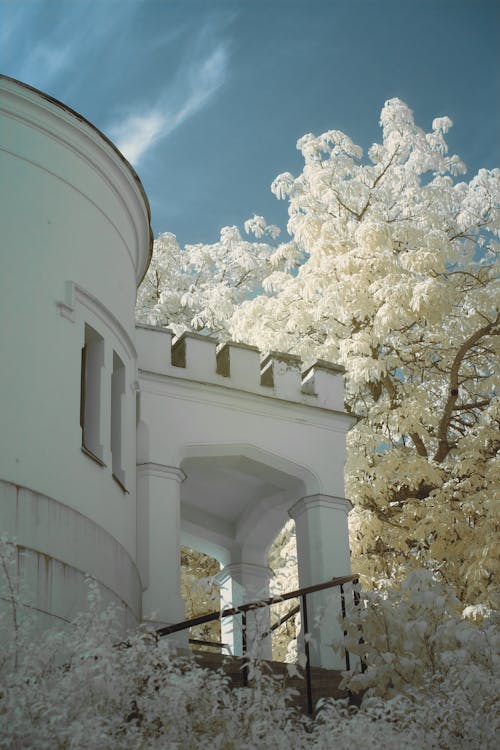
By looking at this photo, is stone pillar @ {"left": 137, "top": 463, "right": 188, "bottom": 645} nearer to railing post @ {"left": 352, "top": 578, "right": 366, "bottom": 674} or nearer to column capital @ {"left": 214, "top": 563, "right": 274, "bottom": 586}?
railing post @ {"left": 352, "top": 578, "right": 366, "bottom": 674}

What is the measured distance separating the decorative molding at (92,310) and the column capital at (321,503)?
2.72 metres

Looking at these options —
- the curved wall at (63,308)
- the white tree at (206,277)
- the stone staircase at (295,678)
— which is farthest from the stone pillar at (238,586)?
the white tree at (206,277)

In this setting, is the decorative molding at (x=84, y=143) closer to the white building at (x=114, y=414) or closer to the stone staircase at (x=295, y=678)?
the white building at (x=114, y=414)

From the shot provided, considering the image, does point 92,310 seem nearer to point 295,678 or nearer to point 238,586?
point 295,678

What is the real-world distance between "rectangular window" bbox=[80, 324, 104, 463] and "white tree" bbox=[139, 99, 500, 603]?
19.9 feet

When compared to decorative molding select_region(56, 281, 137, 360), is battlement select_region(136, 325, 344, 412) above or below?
above

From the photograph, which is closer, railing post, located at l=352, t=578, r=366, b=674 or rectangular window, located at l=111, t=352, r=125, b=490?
railing post, located at l=352, t=578, r=366, b=674

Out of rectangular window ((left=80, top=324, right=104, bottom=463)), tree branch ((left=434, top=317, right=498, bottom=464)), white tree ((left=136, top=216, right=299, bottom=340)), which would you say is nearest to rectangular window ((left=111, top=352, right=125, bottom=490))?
rectangular window ((left=80, top=324, right=104, bottom=463))

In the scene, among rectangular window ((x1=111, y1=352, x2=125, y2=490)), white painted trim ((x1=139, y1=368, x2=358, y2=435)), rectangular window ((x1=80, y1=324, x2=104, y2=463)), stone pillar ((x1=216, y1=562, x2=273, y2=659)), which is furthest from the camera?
stone pillar ((x1=216, y1=562, x2=273, y2=659))

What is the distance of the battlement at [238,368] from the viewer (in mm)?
11047

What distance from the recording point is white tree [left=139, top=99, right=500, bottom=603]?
1457 centimetres

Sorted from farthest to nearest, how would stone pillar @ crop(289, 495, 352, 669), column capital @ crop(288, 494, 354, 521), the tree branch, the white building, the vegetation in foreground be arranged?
the tree branch → column capital @ crop(288, 494, 354, 521) → stone pillar @ crop(289, 495, 352, 669) → the white building → the vegetation in foreground

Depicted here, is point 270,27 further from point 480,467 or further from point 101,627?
point 101,627

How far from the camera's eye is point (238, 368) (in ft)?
37.8
